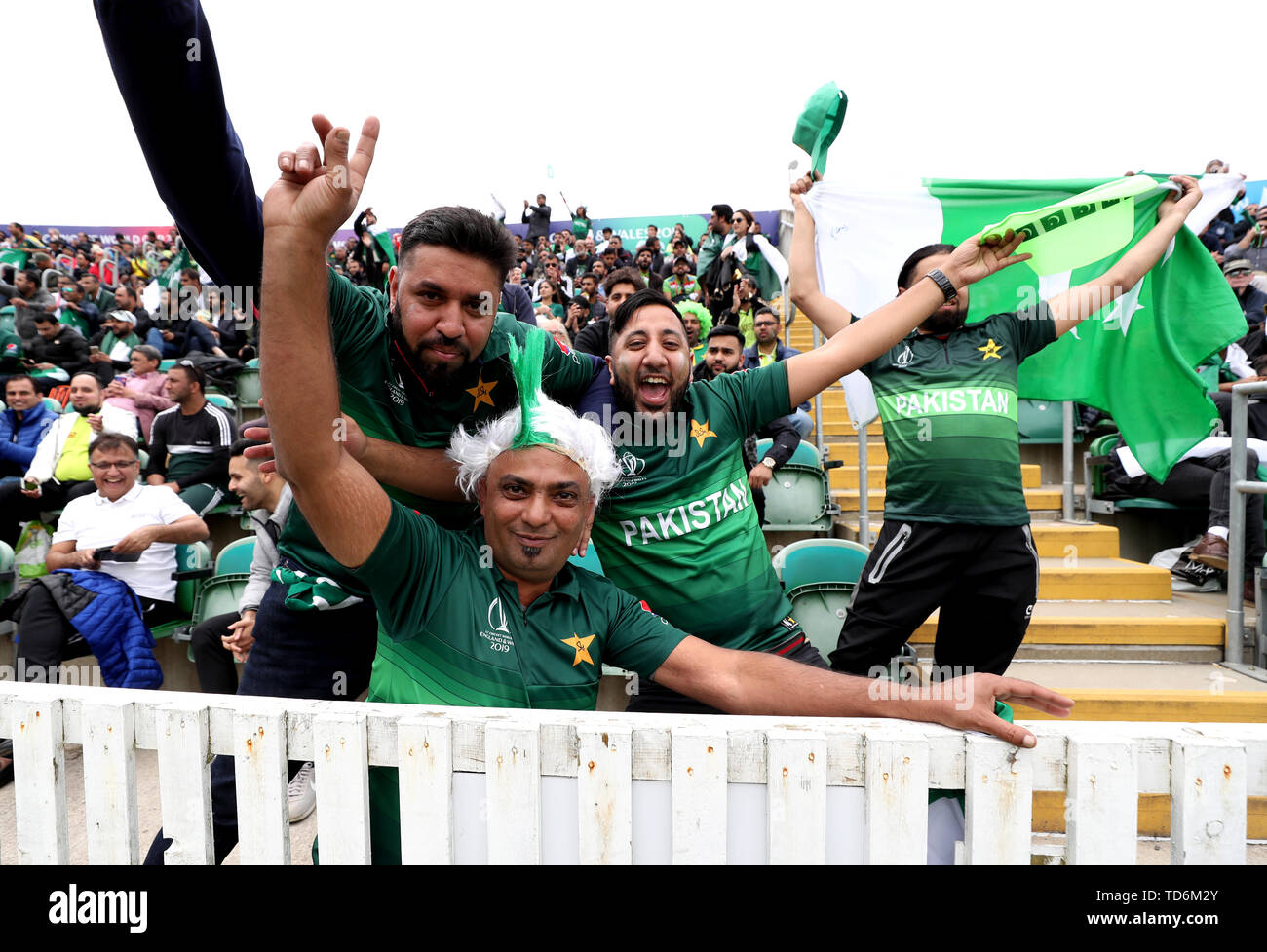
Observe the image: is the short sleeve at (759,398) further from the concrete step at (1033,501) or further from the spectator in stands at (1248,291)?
the spectator in stands at (1248,291)

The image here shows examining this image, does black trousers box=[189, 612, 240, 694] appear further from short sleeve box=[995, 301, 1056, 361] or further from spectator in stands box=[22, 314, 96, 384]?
spectator in stands box=[22, 314, 96, 384]

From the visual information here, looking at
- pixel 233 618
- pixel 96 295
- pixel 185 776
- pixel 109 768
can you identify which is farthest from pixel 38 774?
pixel 96 295

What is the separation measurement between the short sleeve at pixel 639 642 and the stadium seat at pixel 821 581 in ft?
6.89

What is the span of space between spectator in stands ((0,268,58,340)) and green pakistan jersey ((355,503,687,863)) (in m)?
9.42

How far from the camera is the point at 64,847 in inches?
62.1

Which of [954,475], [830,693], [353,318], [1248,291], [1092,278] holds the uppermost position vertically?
[1248,291]

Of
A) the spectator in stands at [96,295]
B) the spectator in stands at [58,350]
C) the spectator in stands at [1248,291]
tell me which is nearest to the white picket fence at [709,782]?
the spectator in stands at [1248,291]

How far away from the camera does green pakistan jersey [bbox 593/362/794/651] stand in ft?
7.05

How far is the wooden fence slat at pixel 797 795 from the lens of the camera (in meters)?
1.30

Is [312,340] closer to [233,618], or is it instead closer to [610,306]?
[233,618]

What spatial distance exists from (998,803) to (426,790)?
39.7 inches

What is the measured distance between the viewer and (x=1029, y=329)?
300cm

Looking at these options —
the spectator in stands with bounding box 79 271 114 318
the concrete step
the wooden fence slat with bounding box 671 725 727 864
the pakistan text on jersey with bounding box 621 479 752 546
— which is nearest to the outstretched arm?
the wooden fence slat with bounding box 671 725 727 864
